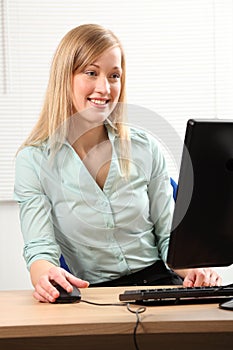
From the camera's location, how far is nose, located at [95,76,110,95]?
6.44 ft

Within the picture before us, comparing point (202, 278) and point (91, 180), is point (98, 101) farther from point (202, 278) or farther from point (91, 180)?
point (202, 278)

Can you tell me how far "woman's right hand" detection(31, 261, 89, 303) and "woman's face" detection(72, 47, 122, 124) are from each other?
0.55 meters

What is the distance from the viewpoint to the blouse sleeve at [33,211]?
6.16 feet

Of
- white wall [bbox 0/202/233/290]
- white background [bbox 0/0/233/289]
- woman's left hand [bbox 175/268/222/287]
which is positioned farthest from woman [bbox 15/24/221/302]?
white wall [bbox 0/202/233/290]

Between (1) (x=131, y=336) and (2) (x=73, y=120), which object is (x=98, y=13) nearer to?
(2) (x=73, y=120)

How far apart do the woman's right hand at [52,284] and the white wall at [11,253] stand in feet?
6.62

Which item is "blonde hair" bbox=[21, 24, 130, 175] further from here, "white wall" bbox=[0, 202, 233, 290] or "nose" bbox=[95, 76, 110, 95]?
"white wall" bbox=[0, 202, 233, 290]

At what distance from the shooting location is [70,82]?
201 centimetres

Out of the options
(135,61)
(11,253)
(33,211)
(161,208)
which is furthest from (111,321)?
(135,61)

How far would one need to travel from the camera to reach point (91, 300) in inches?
62.7

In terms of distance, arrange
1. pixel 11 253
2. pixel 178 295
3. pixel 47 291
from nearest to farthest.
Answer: pixel 178 295
pixel 47 291
pixel 11 253

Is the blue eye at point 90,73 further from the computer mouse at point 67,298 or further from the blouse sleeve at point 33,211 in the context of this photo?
the computer mouse at point 67,298

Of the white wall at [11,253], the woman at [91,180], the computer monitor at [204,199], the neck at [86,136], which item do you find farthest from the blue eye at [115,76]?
the white wall at [11,253]

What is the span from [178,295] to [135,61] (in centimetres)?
237
